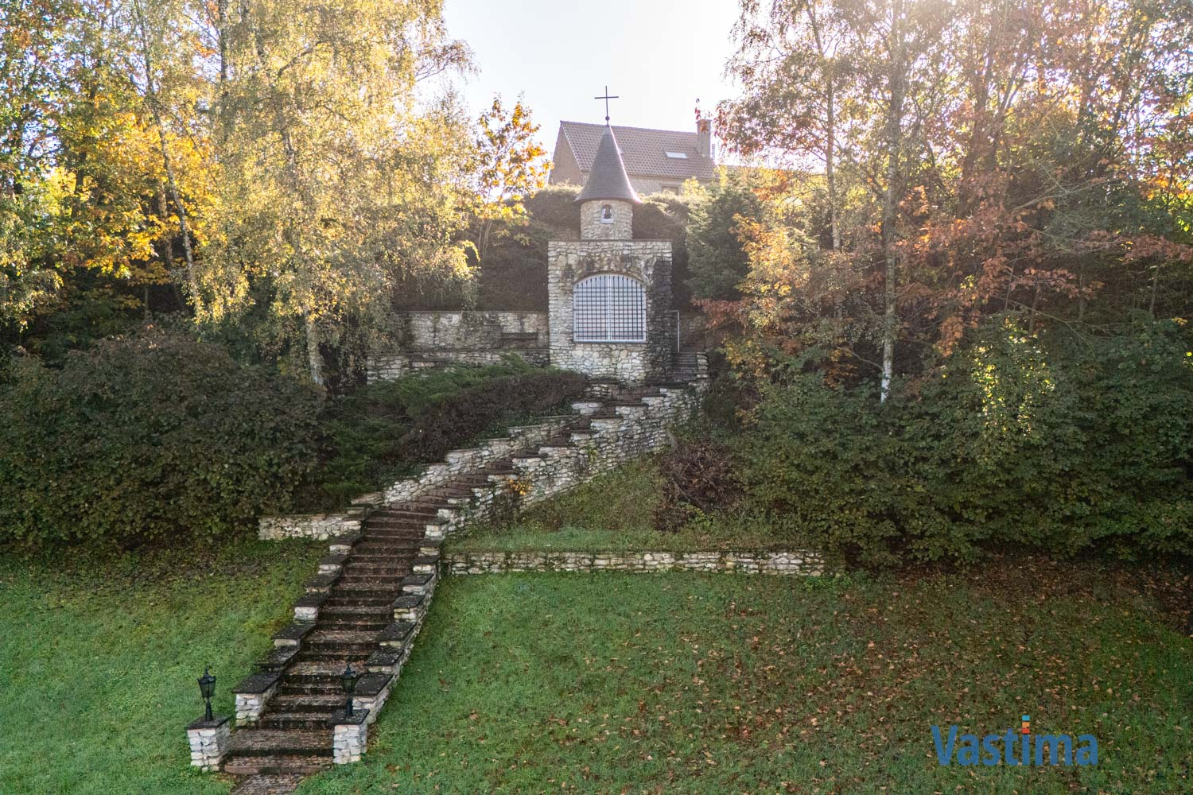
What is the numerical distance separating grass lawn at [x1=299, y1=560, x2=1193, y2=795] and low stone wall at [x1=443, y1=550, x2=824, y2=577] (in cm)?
25

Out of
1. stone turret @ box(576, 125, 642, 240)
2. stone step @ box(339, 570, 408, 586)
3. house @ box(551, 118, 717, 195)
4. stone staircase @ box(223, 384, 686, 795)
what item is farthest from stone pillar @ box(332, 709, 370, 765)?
house @ box(551, 118, 717, 195)

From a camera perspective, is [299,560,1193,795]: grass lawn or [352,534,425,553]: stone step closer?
[299,560,1193,795]: grass lawn

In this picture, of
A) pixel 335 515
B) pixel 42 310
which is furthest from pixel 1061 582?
pixel 42 310

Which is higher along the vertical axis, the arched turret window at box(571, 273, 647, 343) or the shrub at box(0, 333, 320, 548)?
the arched turret window at box(571, 273, 647, 343)

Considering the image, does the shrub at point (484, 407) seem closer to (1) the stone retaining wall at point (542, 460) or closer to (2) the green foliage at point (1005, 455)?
(1) the stone retaining wall at point (542, 460)

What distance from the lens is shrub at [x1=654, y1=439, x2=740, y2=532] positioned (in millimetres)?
13727

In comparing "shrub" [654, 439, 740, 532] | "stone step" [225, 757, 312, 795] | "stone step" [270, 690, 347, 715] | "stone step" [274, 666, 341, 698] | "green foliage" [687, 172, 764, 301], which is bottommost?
"stone step" [225, 757, 312, 795]

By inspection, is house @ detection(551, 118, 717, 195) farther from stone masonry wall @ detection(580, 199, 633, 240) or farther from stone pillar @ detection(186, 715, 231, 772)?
stone pillar @ detection(186, 715, 231, 772)

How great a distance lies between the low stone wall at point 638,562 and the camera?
40.6 ft

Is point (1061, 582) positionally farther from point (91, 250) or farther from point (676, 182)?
point (676, 182)

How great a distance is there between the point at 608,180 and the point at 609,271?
3.50 meters

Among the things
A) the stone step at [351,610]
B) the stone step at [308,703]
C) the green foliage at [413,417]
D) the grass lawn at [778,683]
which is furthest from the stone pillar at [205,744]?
the green foliage at [413,417]

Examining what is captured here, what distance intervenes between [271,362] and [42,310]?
512cm

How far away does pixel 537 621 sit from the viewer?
11234 millimetres
